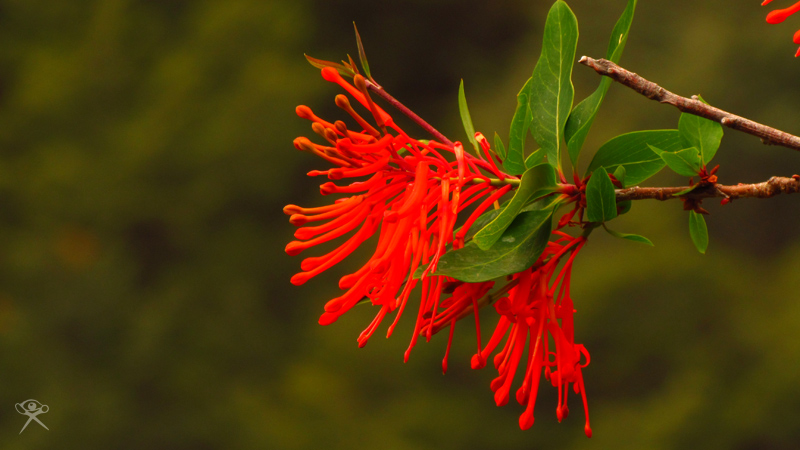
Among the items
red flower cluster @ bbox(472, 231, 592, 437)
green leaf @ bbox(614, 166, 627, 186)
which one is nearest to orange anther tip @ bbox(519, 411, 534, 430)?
red flower cluster @ bbox(472, 231, 592, 437)

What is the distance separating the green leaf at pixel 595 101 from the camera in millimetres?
277

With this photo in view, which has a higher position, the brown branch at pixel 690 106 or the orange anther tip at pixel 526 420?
the brown branch at pixel 690 106

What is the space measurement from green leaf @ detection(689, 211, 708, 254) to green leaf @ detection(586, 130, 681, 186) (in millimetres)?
29

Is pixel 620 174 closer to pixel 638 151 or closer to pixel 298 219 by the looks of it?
pixel 638 151

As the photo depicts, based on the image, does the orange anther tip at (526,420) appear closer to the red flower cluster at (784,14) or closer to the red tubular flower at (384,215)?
the red tubular flower at (384,215)

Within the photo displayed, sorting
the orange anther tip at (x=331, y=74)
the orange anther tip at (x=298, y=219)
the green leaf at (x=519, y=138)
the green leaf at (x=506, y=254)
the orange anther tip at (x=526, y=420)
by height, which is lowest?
the orange anther tip at (x=526, y=420)

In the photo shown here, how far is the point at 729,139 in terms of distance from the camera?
101 centimetres

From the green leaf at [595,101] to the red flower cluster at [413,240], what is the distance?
33mm

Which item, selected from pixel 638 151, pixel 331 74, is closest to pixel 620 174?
pixel 638 151

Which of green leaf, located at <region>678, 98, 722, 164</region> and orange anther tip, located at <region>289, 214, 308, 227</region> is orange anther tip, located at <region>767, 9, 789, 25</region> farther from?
orange anther tip, located at <region>289, 214, 308, 227</region>

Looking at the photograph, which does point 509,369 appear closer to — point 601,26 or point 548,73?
point 548,73

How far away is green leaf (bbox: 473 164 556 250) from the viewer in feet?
0.82

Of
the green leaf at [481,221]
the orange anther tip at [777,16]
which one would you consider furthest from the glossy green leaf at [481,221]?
the orange anther tip at [777,16]

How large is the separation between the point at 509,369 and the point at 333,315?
0.08 m
